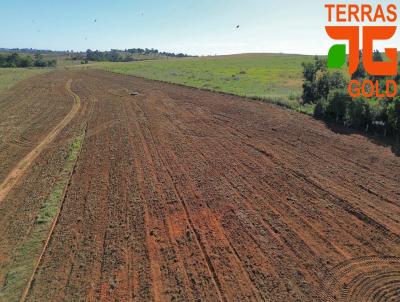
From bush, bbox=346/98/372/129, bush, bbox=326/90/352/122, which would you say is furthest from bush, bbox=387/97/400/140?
bush, bbox=326/90/352/122

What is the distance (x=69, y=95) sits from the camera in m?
31.2

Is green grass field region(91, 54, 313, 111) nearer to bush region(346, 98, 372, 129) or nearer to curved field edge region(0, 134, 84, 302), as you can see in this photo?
bush region(346, 98, 372, 129)

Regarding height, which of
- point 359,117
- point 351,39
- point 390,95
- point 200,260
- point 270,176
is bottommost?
point 200,260

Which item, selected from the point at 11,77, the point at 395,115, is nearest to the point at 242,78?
the point at 395,115

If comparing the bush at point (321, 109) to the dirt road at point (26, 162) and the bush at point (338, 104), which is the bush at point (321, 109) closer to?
the bush at point (338, 104)

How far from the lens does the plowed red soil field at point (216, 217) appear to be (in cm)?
697

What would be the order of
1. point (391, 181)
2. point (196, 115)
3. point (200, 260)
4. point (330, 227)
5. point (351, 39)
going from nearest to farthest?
point (200, 260) < point (330, 227) < point (391, 181) < point (196, 115) < point (351, 39)

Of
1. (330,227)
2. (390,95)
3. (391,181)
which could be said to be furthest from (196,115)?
(330,227)

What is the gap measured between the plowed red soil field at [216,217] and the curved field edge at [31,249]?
23 centimetres

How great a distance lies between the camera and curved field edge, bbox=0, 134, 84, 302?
6939mm

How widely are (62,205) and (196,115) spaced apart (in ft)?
41.2

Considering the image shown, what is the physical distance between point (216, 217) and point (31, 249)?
476 cm

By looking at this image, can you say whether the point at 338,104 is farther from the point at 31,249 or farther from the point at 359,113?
the point at 31,249

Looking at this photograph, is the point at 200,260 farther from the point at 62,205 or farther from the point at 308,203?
the point at 62,205
